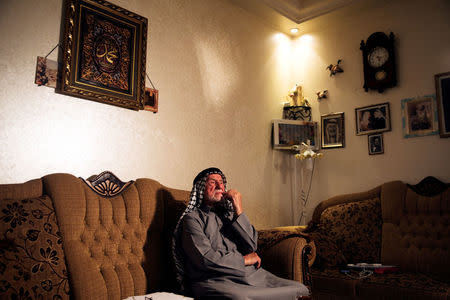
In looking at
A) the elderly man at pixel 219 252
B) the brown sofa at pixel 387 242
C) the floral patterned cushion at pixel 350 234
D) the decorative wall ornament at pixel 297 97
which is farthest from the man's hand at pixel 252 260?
the decorative wall ornament at pixel 297 97

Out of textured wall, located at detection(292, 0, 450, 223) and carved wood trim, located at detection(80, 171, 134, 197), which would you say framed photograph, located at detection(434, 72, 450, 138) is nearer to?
textured wall, located at detection(292, 0, 450, 223)

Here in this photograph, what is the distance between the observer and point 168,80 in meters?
3.37

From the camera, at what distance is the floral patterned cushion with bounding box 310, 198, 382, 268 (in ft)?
11.1

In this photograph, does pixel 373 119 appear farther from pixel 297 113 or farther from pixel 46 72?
pixel 46 72

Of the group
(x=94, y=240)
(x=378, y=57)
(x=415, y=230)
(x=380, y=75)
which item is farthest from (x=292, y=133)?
(x=94, y=240)

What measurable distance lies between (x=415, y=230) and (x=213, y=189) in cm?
201

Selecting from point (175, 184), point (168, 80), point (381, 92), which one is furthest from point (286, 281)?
point (381, 92)

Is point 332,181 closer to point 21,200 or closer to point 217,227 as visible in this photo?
point 217,227

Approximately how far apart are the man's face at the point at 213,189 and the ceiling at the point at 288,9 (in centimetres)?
240

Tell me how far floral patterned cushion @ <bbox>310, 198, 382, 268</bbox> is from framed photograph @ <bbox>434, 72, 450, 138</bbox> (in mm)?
967

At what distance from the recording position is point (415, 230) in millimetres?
3346

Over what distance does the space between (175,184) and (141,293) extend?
114cm

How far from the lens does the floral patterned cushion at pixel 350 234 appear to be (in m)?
3.37

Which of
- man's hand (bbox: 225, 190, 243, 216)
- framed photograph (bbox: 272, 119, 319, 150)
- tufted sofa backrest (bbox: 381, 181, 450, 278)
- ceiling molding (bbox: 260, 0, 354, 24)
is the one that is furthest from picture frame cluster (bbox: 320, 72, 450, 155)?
man's hand (bbox: 225, 190, 243, 216)
